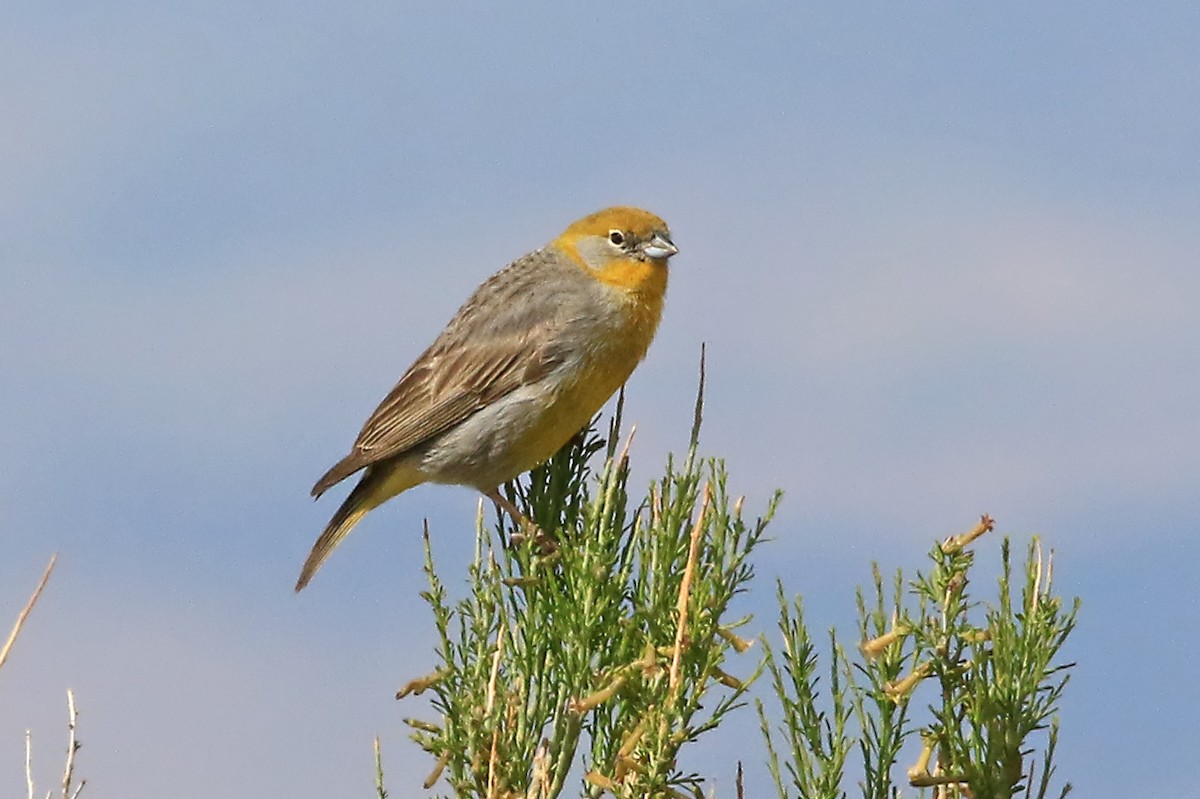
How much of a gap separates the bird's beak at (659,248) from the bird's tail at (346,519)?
5.63ft

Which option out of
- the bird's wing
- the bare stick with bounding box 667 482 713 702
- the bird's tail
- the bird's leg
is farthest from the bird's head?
the bare stick with bounding box 667 482 713 702

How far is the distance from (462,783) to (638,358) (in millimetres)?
2997

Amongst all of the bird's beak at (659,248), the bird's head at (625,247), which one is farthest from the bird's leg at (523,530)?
the bird's beak at (659,248)

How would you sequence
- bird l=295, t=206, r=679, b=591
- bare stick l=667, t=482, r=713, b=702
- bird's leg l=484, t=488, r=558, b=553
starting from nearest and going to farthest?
bare stick l=667, t=482, r=713, b=702
bird's leg l=484, t=488, r=558, b=553
bird l=295, t=206, r=679, b=591

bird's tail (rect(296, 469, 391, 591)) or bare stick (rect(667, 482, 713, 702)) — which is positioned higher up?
bird's tail (rect(296, 469, 391, 591))

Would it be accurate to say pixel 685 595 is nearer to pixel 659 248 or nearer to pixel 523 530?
pixel 523 530

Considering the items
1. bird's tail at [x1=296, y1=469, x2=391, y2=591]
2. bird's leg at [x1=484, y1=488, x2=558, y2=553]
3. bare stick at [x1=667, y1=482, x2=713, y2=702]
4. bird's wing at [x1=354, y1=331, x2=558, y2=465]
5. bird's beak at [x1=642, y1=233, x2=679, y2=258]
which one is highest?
bird's beak at [x1=642, y1=233, x2=679, y2=258]

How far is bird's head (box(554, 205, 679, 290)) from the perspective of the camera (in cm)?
726

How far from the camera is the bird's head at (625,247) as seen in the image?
23.8 ft

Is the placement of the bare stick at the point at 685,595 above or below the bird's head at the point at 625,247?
below

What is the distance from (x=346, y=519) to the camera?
286 inches

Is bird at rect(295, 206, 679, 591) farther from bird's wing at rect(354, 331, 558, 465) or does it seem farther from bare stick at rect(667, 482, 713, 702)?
bare stick at rect(667, 482, 713, 702)

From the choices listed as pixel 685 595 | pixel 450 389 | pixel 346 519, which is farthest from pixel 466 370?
pixel 685 595

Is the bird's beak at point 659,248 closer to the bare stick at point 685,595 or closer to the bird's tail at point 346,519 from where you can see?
the bird's tail at point 346,519
